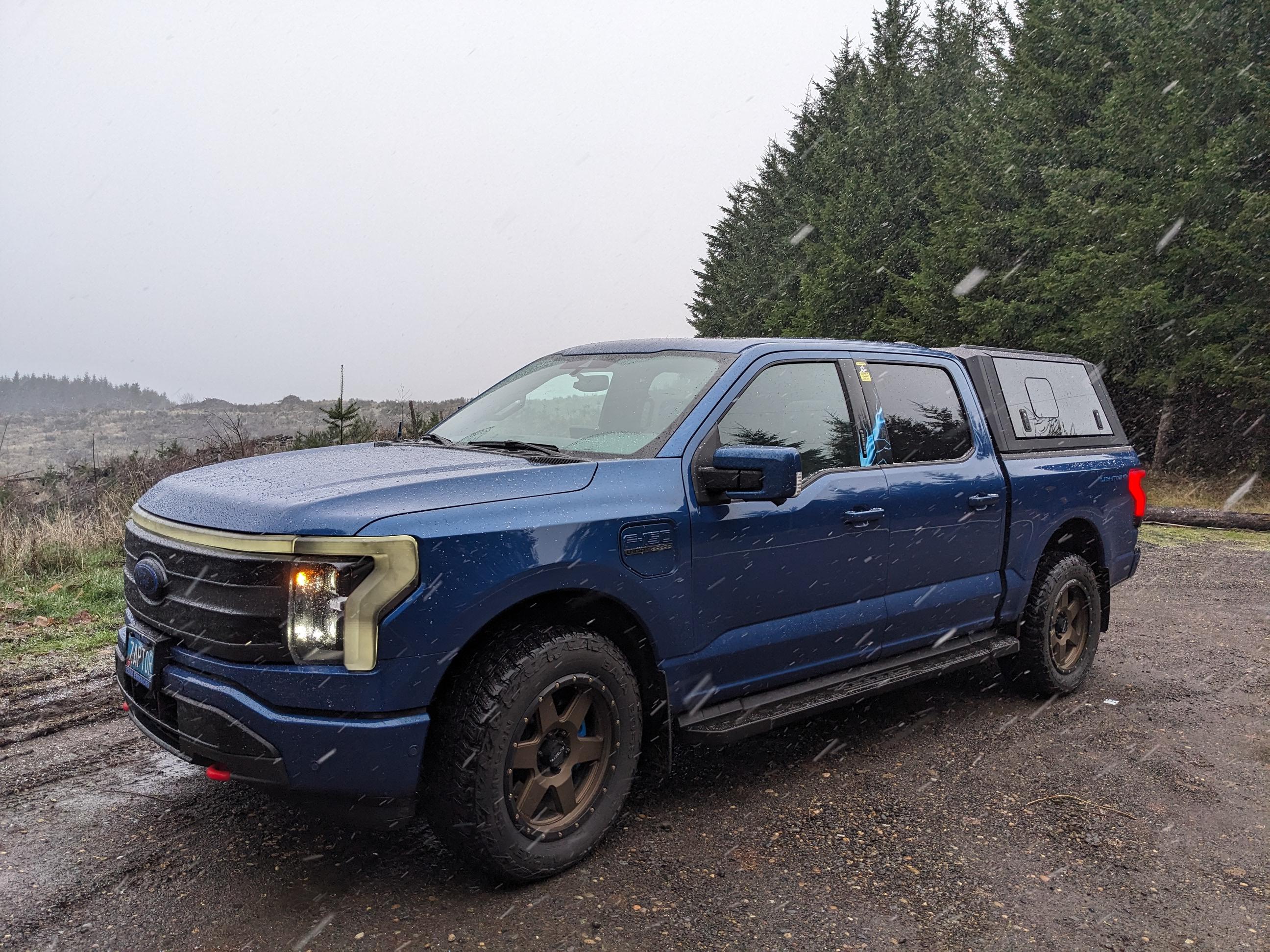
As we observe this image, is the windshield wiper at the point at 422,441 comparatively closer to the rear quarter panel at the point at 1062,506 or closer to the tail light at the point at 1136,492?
the rear quarter panel at the point at 1062,506

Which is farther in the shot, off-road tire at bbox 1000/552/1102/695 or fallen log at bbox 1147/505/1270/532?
fallen log at bbox 1147/505/1270/532

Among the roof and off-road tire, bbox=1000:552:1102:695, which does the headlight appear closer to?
the roof

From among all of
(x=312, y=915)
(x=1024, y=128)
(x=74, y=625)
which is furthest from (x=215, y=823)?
(x=1024, y=128)

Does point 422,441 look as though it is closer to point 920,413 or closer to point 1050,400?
point 920,413

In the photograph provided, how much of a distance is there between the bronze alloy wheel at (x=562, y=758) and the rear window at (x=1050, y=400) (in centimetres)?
321

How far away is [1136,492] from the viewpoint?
589cm

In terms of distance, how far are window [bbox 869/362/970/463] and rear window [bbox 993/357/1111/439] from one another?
21.9 inches

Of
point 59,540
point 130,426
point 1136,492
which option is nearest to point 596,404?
point 1136,492

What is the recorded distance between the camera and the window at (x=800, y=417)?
3.88 m

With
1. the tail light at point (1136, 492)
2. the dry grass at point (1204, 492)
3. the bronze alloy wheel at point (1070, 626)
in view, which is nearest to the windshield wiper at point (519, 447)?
the bronze alloy wheel at point (1070, 626)

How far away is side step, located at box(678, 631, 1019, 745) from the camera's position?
359 cm

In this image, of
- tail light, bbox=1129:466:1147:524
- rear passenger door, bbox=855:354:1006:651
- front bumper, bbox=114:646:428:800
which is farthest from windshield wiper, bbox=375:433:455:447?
tail light, bbox=1129:466:1147:524

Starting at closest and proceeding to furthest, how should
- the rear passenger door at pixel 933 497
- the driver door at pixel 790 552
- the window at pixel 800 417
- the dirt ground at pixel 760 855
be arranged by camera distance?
the dirt ground at pixel 760 855
the driver door at pixel 790 552
the window at pixel 800 417
the rear passenger door at pixel 933 497

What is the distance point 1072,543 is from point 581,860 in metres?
3.93
